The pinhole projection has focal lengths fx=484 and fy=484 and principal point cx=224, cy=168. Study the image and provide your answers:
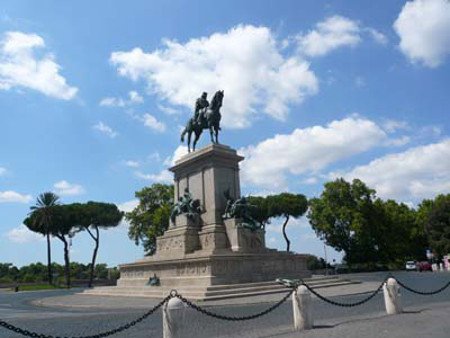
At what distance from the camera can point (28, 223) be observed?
6288 cm

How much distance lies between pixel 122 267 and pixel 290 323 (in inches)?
760

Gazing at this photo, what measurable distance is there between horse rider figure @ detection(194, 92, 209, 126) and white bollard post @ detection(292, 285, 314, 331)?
1959cm

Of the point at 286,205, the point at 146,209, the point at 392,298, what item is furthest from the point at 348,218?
the point at 392,298

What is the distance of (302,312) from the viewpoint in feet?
33.5

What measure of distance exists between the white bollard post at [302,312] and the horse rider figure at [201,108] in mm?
19589

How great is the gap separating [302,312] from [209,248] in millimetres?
14620

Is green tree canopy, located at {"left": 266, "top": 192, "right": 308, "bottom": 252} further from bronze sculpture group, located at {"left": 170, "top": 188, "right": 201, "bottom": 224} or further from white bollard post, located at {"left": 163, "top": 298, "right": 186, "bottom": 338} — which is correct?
white bollard post, located at {"left": 163, "top": 298, "right": 186, "bottom": 338}

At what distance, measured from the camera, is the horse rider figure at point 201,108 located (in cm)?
2901

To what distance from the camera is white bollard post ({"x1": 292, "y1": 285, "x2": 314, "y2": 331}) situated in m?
10.1

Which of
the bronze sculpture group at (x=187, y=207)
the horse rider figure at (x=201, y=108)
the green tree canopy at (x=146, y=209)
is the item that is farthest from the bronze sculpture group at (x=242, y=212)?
the green tree canopy at (x=146, y=209)

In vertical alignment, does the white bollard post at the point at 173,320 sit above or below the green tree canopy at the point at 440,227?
below

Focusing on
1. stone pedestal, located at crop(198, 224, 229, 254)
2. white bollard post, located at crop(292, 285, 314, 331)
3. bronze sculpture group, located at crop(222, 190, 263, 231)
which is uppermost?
bronze sculpture group, located at crop(222, 190, 263, 231)

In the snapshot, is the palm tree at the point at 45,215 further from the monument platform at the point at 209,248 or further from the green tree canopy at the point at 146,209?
the monument platform at the point at 209,248

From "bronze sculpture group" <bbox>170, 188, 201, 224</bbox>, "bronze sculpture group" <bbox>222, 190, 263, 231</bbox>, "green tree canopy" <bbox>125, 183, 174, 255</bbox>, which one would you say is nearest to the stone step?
"bronze sculpture group" <bbox>222, 190, 263, 231</bbox>
